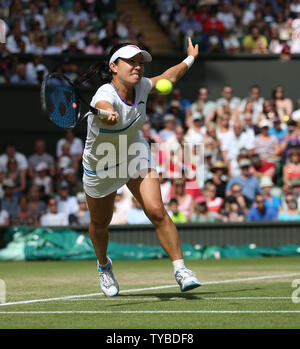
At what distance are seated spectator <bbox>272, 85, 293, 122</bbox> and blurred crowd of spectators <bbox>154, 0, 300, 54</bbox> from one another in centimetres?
198

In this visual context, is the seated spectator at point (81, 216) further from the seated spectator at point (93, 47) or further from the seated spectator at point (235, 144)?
the seated spectator at point (93, 47)

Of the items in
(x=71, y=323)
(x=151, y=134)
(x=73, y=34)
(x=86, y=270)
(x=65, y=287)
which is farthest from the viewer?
(x=73, y=34)

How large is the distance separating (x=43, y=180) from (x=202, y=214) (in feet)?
11.0

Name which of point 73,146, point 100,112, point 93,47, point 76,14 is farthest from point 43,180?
point 100,112

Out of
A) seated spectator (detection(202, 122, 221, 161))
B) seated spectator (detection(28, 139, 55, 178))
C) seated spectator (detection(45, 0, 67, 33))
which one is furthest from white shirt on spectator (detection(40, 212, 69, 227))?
seated spectator (detection(45, 0, 67, 33))

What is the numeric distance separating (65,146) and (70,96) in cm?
995

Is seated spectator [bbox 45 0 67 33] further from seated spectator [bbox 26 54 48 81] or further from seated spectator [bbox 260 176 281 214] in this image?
seated spectator [bbox 260 176 281 214]

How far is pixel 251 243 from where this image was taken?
14992 millimetres

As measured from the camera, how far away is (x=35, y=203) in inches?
627

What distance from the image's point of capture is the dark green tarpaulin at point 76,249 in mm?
14594

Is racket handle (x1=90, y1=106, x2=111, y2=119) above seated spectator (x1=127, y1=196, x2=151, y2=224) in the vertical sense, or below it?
above

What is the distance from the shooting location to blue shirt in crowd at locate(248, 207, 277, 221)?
15352 millimetres
